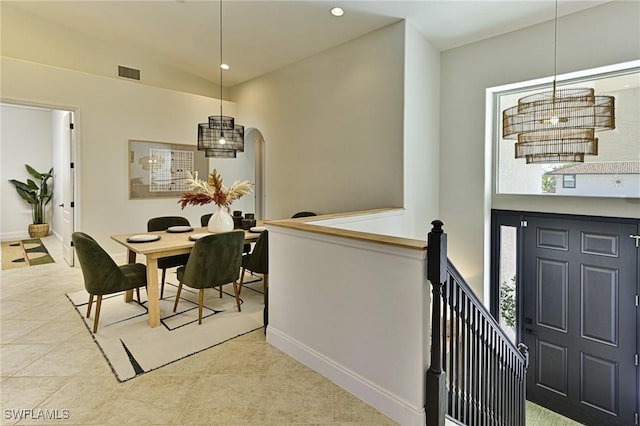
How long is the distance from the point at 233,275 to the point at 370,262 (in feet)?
5.92

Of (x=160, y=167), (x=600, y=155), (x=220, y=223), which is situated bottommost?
(x=220, y=223)

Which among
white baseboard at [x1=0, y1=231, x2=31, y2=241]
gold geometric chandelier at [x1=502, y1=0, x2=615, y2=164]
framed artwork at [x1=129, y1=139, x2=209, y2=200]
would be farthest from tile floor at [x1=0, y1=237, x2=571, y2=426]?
white baseboard at [x1=0, y1=231, x2=31, y2=241]

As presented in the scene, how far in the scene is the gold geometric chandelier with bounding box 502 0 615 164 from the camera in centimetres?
250

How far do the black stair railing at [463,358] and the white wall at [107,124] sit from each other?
5.26 metres

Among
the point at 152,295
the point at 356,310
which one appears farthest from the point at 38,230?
the point at 356,310

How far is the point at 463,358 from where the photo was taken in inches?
83.4

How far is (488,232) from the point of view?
4.50 metres

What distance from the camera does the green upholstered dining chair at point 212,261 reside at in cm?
304

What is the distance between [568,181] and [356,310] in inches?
136

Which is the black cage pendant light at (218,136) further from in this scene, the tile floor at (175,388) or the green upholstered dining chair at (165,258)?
the tile floor at (175,388)

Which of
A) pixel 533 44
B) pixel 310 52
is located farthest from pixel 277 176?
pixel 533 44

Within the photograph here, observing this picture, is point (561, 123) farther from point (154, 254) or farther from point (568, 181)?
point (154, 254)

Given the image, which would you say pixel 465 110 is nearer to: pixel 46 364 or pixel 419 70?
pixel 419 70

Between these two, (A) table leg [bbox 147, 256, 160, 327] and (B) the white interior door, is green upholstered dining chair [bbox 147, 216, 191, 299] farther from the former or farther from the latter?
(B) the white interior door
